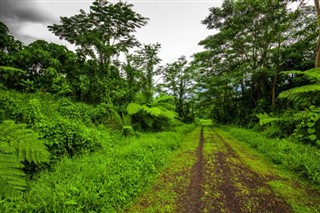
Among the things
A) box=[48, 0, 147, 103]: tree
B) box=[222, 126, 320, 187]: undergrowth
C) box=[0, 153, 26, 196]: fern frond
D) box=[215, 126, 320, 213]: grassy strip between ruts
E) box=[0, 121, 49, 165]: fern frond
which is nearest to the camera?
box=[0, 153, 26, 196]: fern frond

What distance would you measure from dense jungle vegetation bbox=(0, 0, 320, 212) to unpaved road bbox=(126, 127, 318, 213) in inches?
15.6

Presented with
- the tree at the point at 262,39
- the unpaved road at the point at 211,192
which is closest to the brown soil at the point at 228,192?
the unpaved road at the point at 211,192

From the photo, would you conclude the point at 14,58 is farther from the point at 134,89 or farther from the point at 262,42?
the point at 262,42

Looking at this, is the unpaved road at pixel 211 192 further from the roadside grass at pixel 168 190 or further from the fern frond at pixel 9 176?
the fern frond at pixel 9 176

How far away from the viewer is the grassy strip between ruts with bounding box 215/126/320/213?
12.6 ft

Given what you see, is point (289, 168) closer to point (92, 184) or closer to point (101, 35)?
point (92, 184)

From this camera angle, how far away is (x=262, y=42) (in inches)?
574

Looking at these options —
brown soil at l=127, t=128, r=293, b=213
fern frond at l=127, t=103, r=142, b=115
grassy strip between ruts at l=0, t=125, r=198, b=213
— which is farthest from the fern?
fern frond at l=127, t=103, r=142, b=115

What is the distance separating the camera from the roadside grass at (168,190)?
3.49 m

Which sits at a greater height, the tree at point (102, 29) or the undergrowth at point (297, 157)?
the tree at point (102, 29)

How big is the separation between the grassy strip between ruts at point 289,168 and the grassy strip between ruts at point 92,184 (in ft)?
8.73

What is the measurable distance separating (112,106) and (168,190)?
6028mm

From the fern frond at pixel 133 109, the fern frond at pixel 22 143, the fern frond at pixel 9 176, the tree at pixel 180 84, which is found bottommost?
the fern frond at pixel 9 176

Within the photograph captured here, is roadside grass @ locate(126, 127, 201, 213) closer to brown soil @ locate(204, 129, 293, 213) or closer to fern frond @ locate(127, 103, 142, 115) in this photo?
brown soil @ locate(204, 129, 293, 213)
